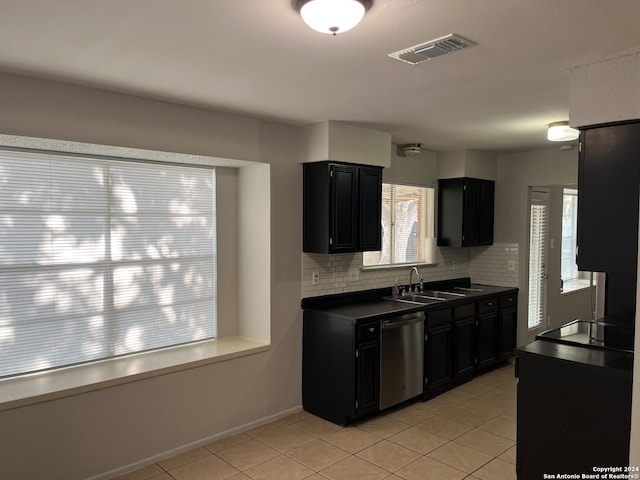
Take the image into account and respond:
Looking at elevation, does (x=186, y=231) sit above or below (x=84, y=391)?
above

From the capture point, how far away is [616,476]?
2.38m

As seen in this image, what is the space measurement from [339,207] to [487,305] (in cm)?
232

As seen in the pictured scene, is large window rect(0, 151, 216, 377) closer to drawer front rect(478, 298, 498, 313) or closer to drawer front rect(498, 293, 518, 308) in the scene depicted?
drawer front rect(478, 298, 498, 313)

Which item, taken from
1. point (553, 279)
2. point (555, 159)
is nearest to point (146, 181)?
point (555, 159)

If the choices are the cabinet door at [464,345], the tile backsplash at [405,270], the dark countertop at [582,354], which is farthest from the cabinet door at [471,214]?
the dark countertop at [582,354]

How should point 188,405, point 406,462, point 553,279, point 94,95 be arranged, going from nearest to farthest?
1. point 94,95
2. point 406,462
3. point 188,405
4. point 553,279

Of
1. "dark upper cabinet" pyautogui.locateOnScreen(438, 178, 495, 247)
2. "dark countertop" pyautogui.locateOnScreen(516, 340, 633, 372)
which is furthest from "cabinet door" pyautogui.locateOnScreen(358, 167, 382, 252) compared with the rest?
"dark countertop" pyautogui.locateOnScreen(516, 340, 633, 372)

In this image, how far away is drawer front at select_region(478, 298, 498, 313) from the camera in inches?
204

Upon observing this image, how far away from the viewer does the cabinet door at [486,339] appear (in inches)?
203

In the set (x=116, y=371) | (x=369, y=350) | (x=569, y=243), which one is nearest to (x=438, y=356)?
(x=369, y=350)

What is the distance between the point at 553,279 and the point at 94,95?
596 cm

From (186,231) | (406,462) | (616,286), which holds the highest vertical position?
(186,231)

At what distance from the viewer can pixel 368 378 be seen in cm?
398

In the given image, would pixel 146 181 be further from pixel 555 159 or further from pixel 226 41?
pixel 555 159
